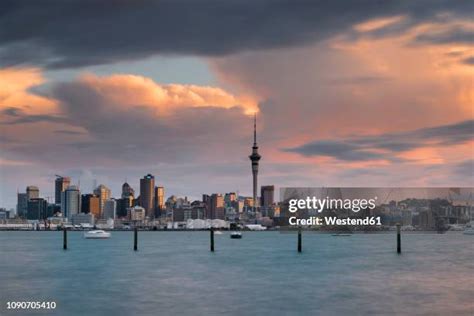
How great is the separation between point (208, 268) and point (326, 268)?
638 inches

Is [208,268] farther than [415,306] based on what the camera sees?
Yes

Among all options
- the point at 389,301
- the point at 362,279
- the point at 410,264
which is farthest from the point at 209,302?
the point at 410,264

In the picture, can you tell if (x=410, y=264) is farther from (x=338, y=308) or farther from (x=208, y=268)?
(x=338, y=308)

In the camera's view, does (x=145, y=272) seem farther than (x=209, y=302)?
Yes

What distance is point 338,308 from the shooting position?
198 feet

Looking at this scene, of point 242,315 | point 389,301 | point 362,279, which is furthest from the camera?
point 362,279

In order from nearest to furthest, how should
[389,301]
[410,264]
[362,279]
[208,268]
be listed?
[389,301], [362,279], [208,268], [410,264]

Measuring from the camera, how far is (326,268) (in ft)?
336

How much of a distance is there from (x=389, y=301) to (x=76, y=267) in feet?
179

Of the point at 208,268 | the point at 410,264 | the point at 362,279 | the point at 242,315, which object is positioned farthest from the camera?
the point at 410,264

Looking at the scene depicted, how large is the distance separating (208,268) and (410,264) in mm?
30488

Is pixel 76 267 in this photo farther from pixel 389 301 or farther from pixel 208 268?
pixel 389 301

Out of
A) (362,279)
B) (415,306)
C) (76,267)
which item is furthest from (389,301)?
(76,267)

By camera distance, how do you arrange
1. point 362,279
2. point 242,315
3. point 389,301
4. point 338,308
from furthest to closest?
point 362,279, point 389,301, point 338,308, point 242,315
